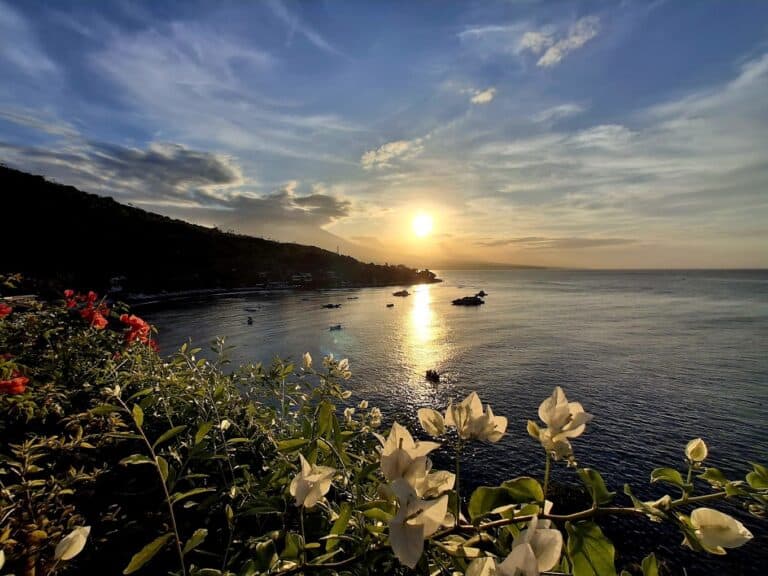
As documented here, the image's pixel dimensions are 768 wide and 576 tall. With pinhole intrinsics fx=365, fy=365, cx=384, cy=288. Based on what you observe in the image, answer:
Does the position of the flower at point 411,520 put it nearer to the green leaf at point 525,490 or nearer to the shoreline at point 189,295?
the green leaf at point 525,490

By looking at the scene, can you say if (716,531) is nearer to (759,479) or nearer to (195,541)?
(759,479)

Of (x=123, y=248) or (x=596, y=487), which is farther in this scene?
(x=123, y=248)

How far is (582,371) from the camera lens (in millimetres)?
26875

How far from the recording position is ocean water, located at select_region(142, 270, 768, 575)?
15.0 metres

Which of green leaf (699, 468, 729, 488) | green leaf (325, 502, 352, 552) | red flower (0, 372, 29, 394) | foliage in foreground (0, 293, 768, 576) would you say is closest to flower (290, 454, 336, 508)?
foliage in foreground (0, 293, 768, 576)

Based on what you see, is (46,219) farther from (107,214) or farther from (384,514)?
(384,514)

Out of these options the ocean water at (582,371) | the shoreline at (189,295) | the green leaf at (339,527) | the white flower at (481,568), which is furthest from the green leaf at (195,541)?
the shoreline at (189,295)

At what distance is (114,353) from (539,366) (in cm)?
2913

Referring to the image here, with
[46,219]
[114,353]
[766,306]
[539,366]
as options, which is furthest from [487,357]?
[46,219]

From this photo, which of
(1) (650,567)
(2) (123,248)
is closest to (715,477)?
(1) (650,567)

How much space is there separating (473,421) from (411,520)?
319mm

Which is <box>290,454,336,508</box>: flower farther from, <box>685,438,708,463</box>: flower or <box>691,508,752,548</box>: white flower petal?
<box>685,438,708,463</box>: flower

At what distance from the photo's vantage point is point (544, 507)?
0.98m

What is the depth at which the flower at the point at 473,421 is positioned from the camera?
102cm
